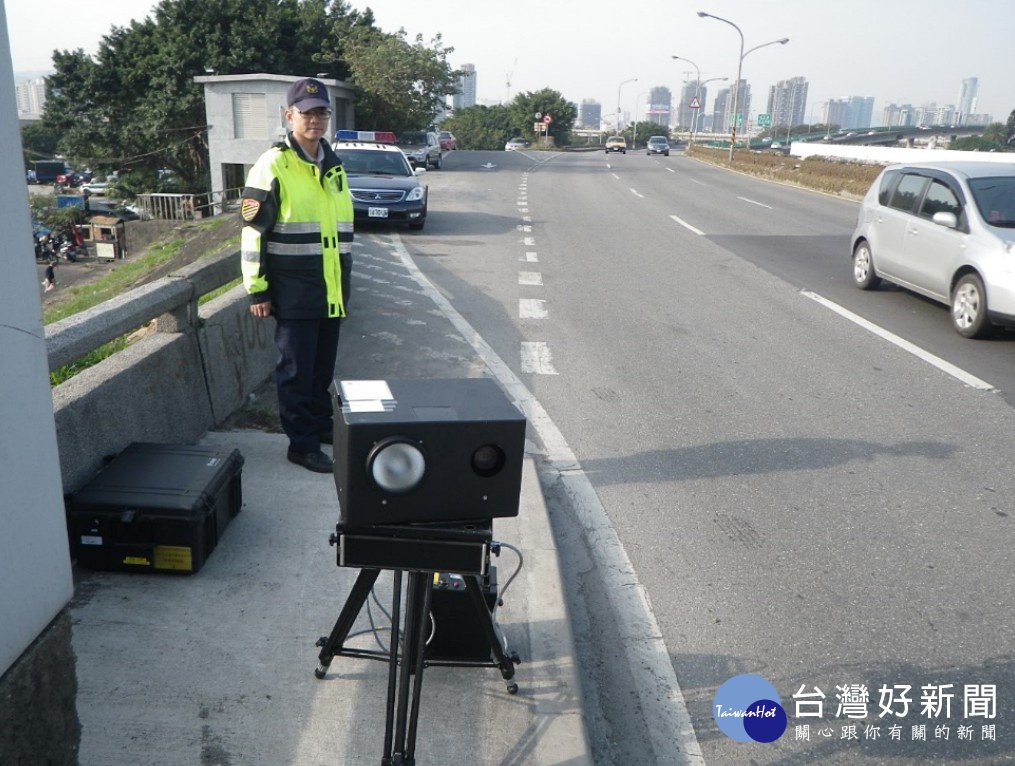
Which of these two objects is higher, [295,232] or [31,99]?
[31,99]

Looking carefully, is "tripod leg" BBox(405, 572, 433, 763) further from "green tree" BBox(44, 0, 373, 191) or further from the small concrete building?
"green tree" BBox(44, 0, 373, 191)

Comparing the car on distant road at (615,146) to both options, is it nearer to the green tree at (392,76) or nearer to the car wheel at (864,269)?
the green tree at (392,76)

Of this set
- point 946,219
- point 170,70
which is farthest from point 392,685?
point 170,70

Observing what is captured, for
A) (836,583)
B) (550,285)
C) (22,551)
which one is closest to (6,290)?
(22,551)

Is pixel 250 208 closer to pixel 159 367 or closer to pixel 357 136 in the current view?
pixel 159 367

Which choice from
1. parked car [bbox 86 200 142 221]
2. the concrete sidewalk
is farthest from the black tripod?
parked car [bbox 86 200 142 221]

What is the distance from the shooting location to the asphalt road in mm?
3537

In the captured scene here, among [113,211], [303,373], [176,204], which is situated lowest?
[113,211]

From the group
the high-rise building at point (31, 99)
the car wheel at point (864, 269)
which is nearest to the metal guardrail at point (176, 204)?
the high-rise building at point (31, 99)

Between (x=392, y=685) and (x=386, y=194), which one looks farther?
(x=386, y=194)

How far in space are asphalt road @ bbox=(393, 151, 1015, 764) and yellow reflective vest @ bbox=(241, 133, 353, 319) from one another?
1.81 meters

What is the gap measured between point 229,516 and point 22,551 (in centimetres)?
210

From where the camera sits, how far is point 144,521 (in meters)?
3.88

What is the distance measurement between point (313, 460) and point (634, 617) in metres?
2.11
